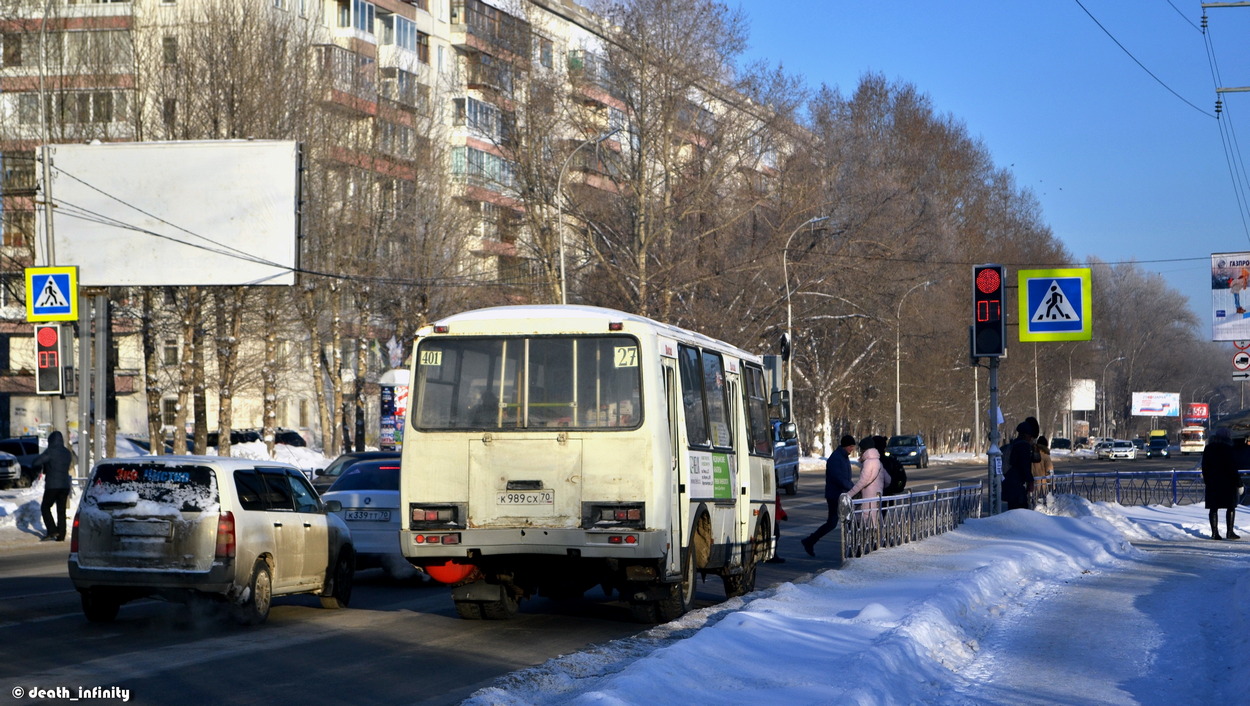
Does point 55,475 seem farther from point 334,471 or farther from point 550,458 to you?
point 550,458

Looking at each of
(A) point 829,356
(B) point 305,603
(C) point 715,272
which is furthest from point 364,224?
(B) point 305,603

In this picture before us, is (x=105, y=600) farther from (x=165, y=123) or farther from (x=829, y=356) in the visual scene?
(x=829, y=356)

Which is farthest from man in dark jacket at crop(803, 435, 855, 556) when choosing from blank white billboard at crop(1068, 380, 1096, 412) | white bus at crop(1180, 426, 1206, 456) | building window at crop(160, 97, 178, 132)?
blank white billboard at crop(1068, 380, 1096, 412)

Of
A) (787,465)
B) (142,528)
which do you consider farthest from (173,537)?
(787,465)

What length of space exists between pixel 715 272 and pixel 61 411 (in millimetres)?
25652

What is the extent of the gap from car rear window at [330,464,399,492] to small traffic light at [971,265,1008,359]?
1063cm

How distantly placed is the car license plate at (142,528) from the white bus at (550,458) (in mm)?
2032

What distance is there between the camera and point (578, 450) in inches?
455

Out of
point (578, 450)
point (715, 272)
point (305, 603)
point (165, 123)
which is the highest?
point (165, 123)

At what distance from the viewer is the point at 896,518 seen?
19.2 m

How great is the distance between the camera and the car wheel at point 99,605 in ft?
39.0

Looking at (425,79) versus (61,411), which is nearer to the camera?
(61,411)

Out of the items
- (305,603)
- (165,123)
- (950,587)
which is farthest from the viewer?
(165,123)

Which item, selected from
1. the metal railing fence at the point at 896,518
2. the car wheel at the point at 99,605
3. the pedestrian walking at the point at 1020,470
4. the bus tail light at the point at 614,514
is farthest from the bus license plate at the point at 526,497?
the pedestrian walking at the point at 1020,470
